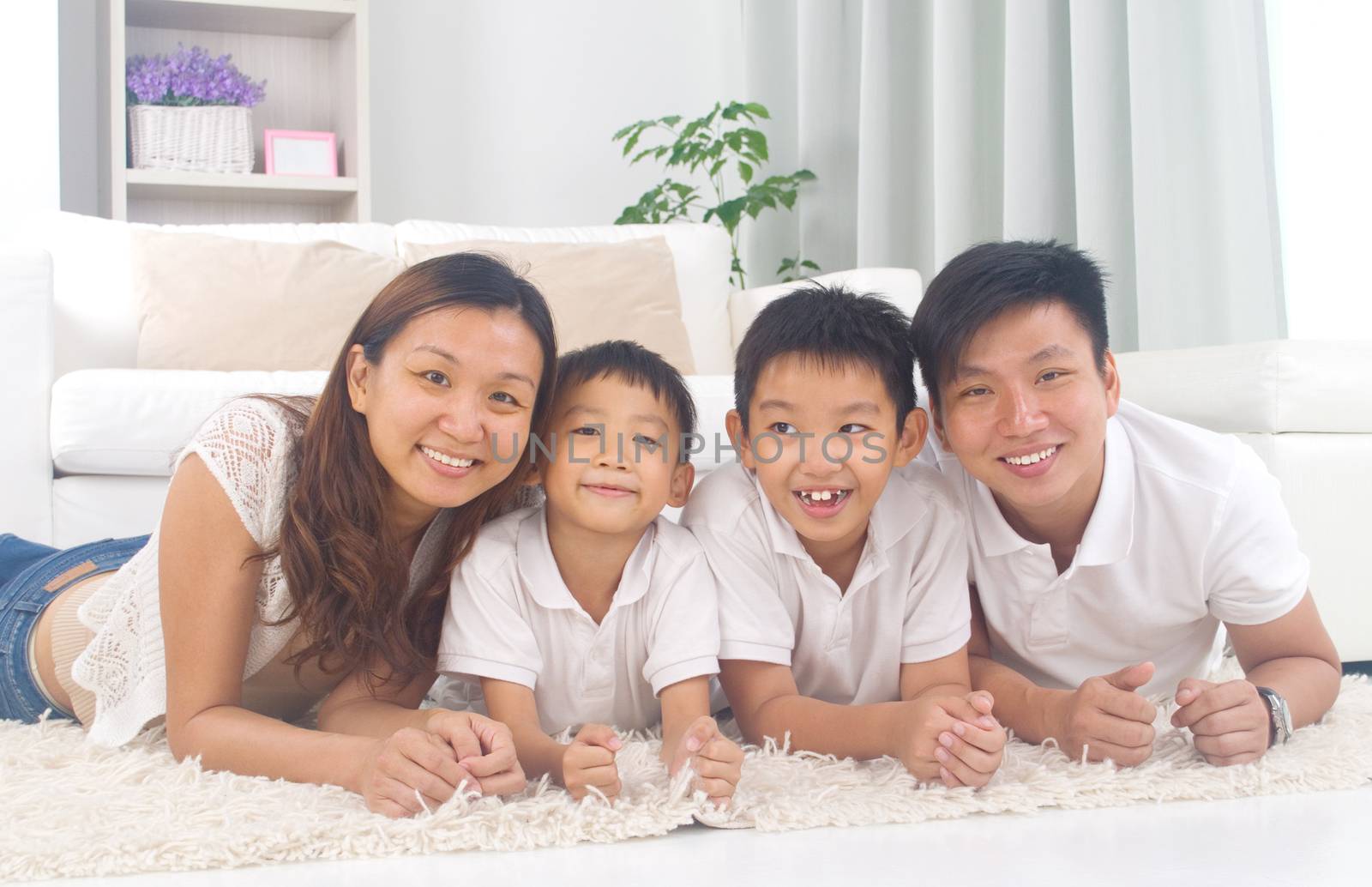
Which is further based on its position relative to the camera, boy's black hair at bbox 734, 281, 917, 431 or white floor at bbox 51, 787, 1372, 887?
boy's black hair at bbox 734, 281, 917, 431

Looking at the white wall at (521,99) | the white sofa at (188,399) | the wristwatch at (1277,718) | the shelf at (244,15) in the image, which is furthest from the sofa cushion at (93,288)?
the wristwatch at (1277,718)

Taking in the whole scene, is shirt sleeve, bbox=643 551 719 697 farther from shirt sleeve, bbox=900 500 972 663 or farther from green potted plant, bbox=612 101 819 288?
green potted plant, bbox=612 101 819 288

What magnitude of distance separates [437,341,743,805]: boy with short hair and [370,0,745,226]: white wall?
9.33 ft

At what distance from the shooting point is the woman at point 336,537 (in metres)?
1.08

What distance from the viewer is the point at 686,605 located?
1.18 metres

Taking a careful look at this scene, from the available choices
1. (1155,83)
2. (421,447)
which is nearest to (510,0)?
(1155,83)

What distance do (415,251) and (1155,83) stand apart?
1.55 metres

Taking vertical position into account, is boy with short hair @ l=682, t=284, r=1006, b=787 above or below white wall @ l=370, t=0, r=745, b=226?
below

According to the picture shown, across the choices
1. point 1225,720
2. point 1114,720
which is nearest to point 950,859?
point 1114,720

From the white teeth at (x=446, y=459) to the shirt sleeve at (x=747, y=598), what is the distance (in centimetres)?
27

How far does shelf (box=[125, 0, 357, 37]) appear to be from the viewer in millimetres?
3391

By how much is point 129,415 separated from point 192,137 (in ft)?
5.55

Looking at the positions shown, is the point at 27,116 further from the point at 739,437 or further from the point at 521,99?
the point at 739,437

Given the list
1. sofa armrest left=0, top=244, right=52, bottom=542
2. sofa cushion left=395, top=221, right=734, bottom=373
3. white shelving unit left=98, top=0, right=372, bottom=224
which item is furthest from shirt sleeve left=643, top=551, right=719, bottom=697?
white shelving unit left=98, top=0, right=372, bottom=224
